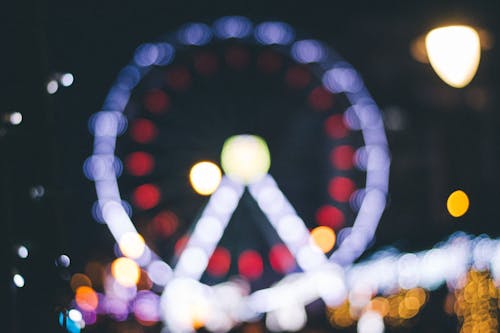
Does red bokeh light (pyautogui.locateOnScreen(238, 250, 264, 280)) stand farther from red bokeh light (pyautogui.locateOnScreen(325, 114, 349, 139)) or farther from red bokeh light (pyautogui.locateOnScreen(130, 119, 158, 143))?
red bokeh light (pyautogui.locateOnScreen(325, 114, 349, 139))

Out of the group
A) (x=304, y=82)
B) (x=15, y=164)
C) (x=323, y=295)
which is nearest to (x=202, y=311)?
(x=323, y=295)

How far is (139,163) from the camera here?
24.4 feet

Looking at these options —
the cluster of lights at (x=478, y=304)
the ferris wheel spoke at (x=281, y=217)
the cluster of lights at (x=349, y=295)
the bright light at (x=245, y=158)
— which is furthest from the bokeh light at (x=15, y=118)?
the bright light at (x=245, y=158)

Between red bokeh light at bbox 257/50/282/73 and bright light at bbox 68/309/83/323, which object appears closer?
bright light at bbox 68/309/83/323

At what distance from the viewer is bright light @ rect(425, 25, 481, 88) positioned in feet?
11.8

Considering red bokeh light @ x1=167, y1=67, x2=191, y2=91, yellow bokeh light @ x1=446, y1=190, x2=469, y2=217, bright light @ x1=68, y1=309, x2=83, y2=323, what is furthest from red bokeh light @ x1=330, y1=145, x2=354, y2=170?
bright light @ x1=68, y1=309, x2=83, y2=323

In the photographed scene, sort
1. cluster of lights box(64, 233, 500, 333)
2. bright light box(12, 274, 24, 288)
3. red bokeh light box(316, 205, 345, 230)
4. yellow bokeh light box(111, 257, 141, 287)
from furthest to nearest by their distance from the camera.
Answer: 1. yellow bokeh light box(111, 257, 141, 287)
2. red bokeh light box(316, 205, 345, 230)
3. cluster of lights box(64, 233, 500, 333)
4. bright light box(12, 274, 24, 288)

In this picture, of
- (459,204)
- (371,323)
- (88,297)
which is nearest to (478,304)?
(371,323)

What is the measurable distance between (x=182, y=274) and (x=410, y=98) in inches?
146

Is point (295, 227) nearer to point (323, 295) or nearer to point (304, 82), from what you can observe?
point (323, 295)

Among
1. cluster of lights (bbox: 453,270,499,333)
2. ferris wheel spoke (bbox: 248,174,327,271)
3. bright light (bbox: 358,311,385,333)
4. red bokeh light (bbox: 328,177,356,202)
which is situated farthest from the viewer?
red bokeh light (bbox: 328,177,356,202)

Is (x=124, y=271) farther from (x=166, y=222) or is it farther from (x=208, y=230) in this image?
(x=208, y=230)

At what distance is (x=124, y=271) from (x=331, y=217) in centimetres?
234

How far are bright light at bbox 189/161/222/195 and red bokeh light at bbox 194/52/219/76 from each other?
107cm
